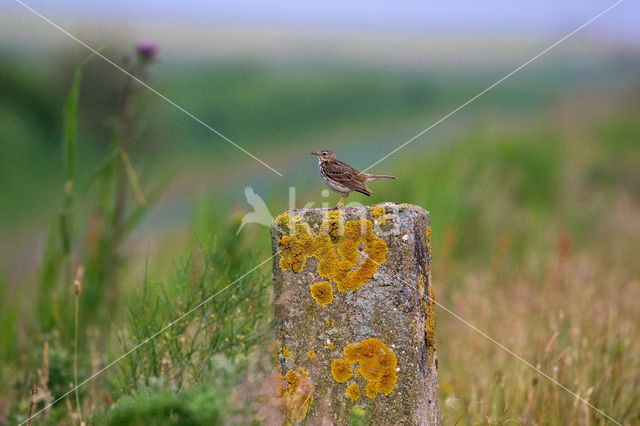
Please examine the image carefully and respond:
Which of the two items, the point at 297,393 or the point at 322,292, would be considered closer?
the point at 297,393

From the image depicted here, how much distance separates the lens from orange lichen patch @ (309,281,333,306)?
321 cm

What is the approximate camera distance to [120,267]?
5.79 meters

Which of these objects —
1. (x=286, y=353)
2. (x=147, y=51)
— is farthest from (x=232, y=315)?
(x=147, y=51)

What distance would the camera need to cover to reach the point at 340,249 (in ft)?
10.5

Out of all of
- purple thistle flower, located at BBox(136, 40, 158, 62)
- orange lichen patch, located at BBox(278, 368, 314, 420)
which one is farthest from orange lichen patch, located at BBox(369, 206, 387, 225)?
purple thistle flower, located at BBox(136, 40, 158, 62)

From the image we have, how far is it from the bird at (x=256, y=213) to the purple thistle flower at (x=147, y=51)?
4.41 feet

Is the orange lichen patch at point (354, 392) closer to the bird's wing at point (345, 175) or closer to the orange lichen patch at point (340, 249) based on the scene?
Result: the orange lichen patch at point (340, 249)

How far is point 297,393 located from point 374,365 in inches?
15.0

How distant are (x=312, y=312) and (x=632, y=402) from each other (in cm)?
246

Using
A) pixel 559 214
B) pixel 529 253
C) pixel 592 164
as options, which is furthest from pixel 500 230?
pixel 592 164

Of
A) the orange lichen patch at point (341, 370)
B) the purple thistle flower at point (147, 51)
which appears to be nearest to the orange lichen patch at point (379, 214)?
the orange lichen patch at point (341, 370)

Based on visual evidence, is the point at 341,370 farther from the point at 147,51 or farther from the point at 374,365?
the point at 147,51

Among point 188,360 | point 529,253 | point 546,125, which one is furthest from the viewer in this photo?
point 546,125

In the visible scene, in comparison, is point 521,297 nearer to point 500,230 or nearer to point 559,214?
point 500,230
